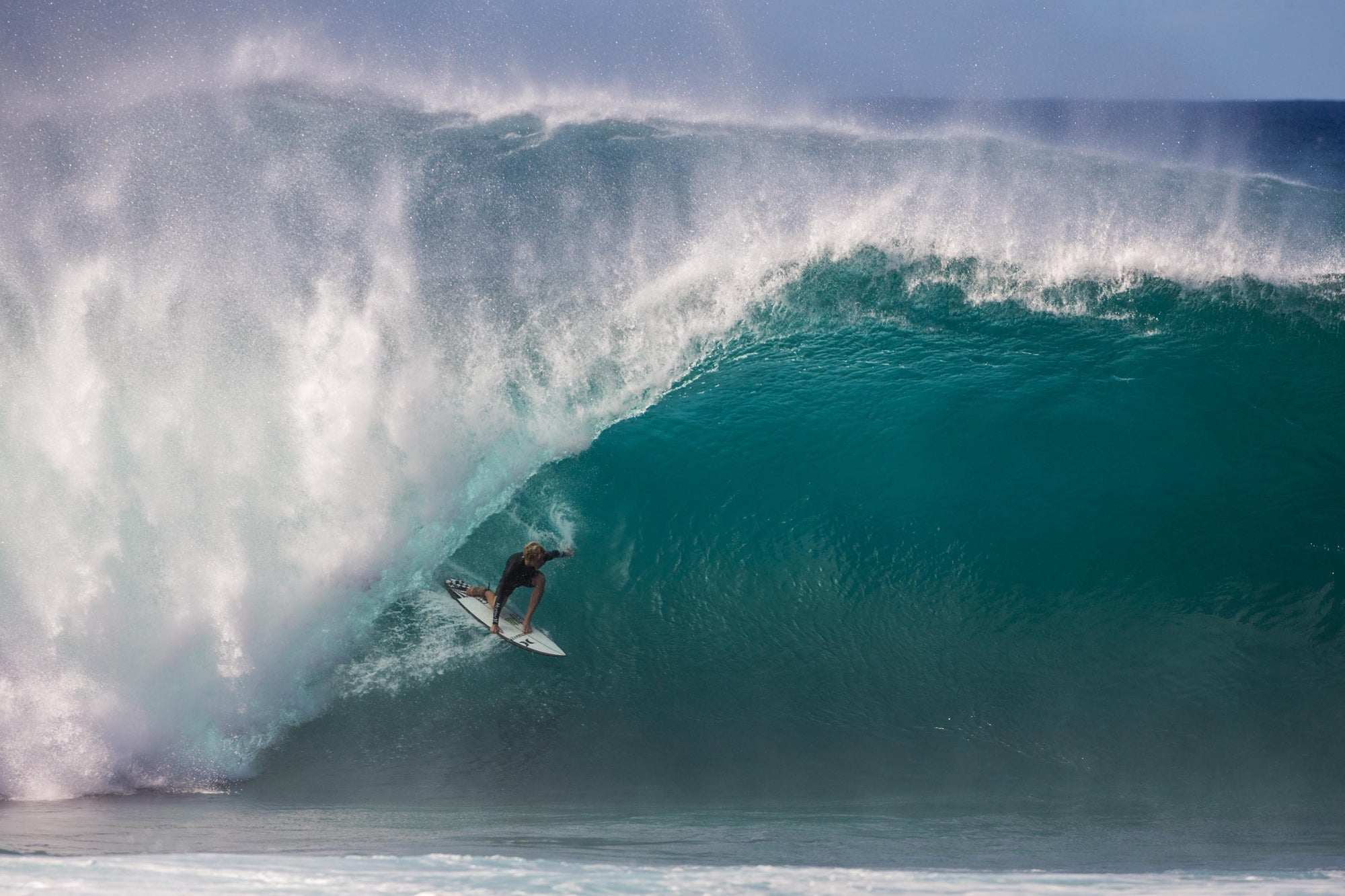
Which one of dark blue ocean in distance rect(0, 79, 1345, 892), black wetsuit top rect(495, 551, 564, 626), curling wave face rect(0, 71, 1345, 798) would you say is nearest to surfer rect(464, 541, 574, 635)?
black wetsuit top rect(495, 551, 564, 626)

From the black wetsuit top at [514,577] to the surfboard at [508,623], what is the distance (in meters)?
0.15

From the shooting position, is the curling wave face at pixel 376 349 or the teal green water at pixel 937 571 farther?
the curling wave face at pixel 376 349

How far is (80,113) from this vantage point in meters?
16.5

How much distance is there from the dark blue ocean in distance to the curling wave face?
0.05 m

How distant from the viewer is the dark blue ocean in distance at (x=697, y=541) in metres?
6.06

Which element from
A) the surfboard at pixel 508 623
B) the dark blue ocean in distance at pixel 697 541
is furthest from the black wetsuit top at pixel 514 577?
the dark blue ocean in distance at pixel 697 541

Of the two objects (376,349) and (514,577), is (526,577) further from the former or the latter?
(376,349)

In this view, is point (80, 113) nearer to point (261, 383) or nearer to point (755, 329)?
point (261, 383)

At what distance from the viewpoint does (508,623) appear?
753cm

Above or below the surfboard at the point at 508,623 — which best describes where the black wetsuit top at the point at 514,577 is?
above

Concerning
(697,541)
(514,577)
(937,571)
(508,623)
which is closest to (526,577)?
(514,577)

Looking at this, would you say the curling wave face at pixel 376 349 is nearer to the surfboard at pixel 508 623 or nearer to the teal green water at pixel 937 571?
the teal green water at pixel 937 571

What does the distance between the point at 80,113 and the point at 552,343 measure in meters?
13.6

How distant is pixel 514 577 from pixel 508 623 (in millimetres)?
476
